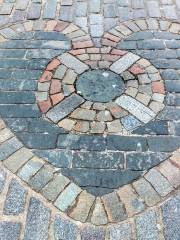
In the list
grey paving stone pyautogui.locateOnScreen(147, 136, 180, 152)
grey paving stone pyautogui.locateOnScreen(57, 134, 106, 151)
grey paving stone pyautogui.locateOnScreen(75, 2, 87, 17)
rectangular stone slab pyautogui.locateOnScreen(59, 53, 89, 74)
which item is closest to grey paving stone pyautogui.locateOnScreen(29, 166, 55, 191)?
grey paving stone pyautogui.locateOnScreen(57, 134, 106, 151)

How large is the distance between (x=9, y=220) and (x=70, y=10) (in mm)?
3474

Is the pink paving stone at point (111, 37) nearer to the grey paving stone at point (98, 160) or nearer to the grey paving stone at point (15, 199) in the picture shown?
the grey paving stone at point (98, 160)

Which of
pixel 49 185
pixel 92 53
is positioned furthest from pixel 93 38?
pixel 49 185

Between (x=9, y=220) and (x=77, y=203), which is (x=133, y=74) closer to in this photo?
(x=77, y=203)

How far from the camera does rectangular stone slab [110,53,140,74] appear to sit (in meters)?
4.71

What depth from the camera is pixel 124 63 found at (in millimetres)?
4781

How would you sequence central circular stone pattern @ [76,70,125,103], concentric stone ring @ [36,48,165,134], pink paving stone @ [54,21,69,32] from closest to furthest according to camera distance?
concentric stone ring @ [36,48,165,134] → central circular stone pattern @ [76,70,125,103] → pink paving stone @ [54,21,69,32]

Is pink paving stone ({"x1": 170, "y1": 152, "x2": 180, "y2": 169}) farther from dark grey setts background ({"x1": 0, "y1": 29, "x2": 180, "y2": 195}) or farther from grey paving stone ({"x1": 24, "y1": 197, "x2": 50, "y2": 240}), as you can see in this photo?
grey paving stone ({"x1": 24, "y1": 197, "x2": 50, "y2": 240})

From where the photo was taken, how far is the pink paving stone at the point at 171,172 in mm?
3603

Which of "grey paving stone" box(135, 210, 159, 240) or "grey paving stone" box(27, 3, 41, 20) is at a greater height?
"grey paving stone" box(27, 3, 41, 20)

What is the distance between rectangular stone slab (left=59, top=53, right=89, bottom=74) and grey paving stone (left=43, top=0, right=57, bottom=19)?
38.3 inches

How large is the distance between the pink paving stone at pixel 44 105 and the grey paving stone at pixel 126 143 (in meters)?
0.80

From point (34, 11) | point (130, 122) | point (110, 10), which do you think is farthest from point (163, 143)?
point (34, 11)

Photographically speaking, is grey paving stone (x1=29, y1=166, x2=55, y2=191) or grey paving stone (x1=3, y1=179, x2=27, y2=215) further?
grey paving stone (x1=29, y1=166, x2=55, y2=191)
